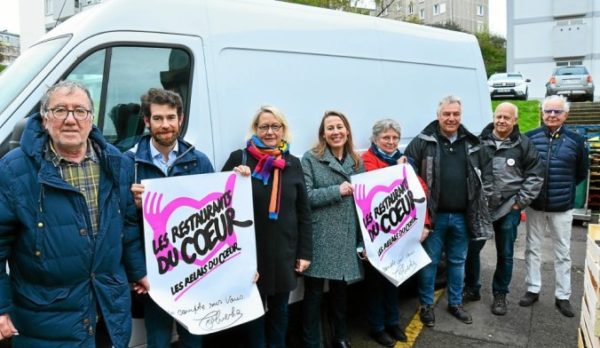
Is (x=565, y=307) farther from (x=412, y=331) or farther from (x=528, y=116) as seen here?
(x=528, y=116)

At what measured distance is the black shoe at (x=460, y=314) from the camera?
4.56m

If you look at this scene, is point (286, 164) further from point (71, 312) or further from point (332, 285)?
point (71, 312)

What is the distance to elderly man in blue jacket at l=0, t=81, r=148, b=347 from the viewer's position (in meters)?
2.17

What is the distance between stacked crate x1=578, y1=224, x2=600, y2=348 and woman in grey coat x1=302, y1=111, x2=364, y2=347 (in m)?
1.52

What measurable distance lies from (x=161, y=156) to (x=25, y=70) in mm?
989

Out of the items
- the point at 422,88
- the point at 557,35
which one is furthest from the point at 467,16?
the point at 422,88

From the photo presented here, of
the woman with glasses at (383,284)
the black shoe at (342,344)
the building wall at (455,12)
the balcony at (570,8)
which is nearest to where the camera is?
the black shoe at (342,344)

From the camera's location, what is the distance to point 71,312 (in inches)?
89.7

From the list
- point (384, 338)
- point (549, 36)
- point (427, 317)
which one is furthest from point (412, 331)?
point (549, 36)

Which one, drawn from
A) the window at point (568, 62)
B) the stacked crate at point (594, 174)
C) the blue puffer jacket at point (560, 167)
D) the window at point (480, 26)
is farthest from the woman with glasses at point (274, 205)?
the window at point (480, 26)

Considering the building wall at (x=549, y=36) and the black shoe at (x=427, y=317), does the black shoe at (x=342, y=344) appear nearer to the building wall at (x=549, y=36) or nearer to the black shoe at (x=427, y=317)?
the black shoe at (x=427, y=317)

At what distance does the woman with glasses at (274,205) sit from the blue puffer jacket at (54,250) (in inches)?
38.0

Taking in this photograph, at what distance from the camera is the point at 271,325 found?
3.47m

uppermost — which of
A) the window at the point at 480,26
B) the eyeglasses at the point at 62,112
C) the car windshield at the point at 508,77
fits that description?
the window at the point at 480,26
